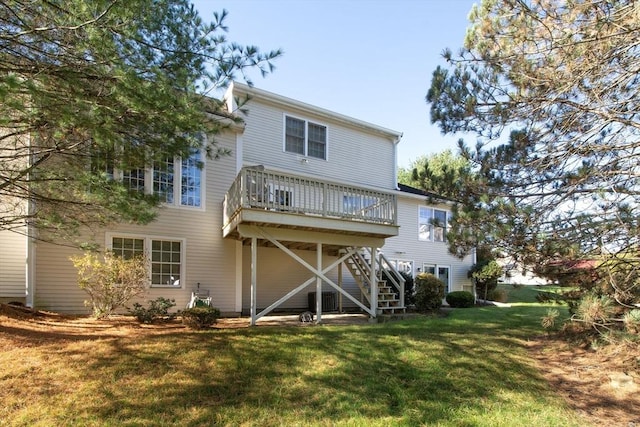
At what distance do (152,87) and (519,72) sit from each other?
5626 millimetres

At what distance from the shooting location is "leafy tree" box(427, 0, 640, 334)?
18.1 feet

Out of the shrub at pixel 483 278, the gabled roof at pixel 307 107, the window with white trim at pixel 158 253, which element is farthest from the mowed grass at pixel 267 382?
the shrub at pixel 483 278

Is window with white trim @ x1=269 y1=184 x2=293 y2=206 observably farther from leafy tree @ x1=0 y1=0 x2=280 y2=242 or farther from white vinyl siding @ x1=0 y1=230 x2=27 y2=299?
white vinyl siding @ x1=0 y1=230 x2=27 y2=299

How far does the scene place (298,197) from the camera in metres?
10.1

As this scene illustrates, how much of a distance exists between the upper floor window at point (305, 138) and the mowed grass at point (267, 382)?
25.4 ft

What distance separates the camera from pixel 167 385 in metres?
5.14

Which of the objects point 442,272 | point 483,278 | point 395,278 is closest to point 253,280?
point 395,278

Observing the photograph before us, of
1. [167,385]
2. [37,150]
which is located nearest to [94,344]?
[167,385]

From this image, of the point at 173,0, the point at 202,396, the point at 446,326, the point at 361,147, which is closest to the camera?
the point at 202,396

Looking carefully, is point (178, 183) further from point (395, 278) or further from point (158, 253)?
point (395, 278)

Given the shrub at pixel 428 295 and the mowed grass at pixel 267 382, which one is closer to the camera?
→ the mowed grass at pixel 267 382

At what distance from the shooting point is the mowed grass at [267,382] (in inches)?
181

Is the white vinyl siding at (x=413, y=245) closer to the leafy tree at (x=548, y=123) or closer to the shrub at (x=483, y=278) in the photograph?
the shrub at (x=483, y=278)

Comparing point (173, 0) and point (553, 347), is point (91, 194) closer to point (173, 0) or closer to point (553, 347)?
point (173, 0)
